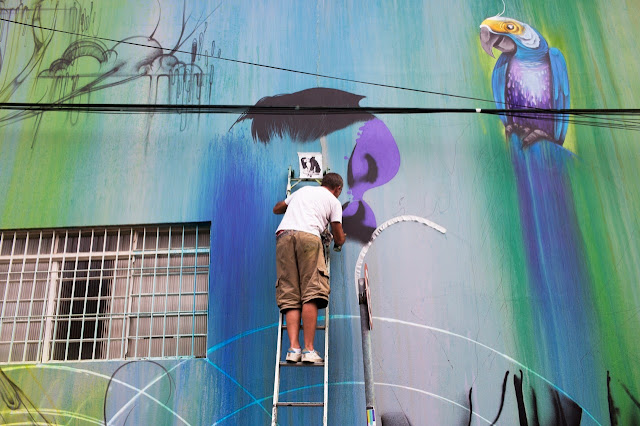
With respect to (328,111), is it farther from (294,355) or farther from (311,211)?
(294,355)

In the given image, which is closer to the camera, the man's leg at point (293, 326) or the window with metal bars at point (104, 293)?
the man's leg at point (293, 326)

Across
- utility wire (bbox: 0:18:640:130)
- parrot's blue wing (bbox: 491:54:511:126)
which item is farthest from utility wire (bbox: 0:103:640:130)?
parrot's blue wing (bbox: 491:54:511:126)

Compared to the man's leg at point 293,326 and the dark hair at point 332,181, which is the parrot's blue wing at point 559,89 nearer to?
the dark hair at point 332,181

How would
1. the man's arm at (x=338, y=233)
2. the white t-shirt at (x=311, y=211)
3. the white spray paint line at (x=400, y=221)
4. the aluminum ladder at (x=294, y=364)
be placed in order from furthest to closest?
the white spray paint line at (x=400, y=221) < the man's arm at (x=338, y=233) < the white t-shirt at (x=311, y=211) < the aluminum ladder at (x=294, y=364)

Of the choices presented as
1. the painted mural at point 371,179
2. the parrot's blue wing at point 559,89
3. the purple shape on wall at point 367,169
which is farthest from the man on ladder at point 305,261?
the parrot's blue wing at point 559,89

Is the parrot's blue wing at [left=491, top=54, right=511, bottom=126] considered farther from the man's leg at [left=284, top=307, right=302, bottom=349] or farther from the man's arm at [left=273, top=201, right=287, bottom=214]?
the man's leg at [left=284, top=307, right=302, bottom=349]

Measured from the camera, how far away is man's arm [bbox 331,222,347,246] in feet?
16.4

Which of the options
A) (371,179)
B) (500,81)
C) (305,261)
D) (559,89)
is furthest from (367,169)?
(559,89)

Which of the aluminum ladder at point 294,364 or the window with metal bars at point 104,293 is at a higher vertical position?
the window with metal bars at point 104,293

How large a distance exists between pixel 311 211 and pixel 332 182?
0.39m

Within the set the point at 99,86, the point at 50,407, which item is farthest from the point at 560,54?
the point at 50,407

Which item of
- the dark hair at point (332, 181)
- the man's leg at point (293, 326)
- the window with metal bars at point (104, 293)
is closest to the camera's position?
the man's leg at point (293, 326)

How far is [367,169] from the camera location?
18.9 ft

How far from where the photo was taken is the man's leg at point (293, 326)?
178 inches
